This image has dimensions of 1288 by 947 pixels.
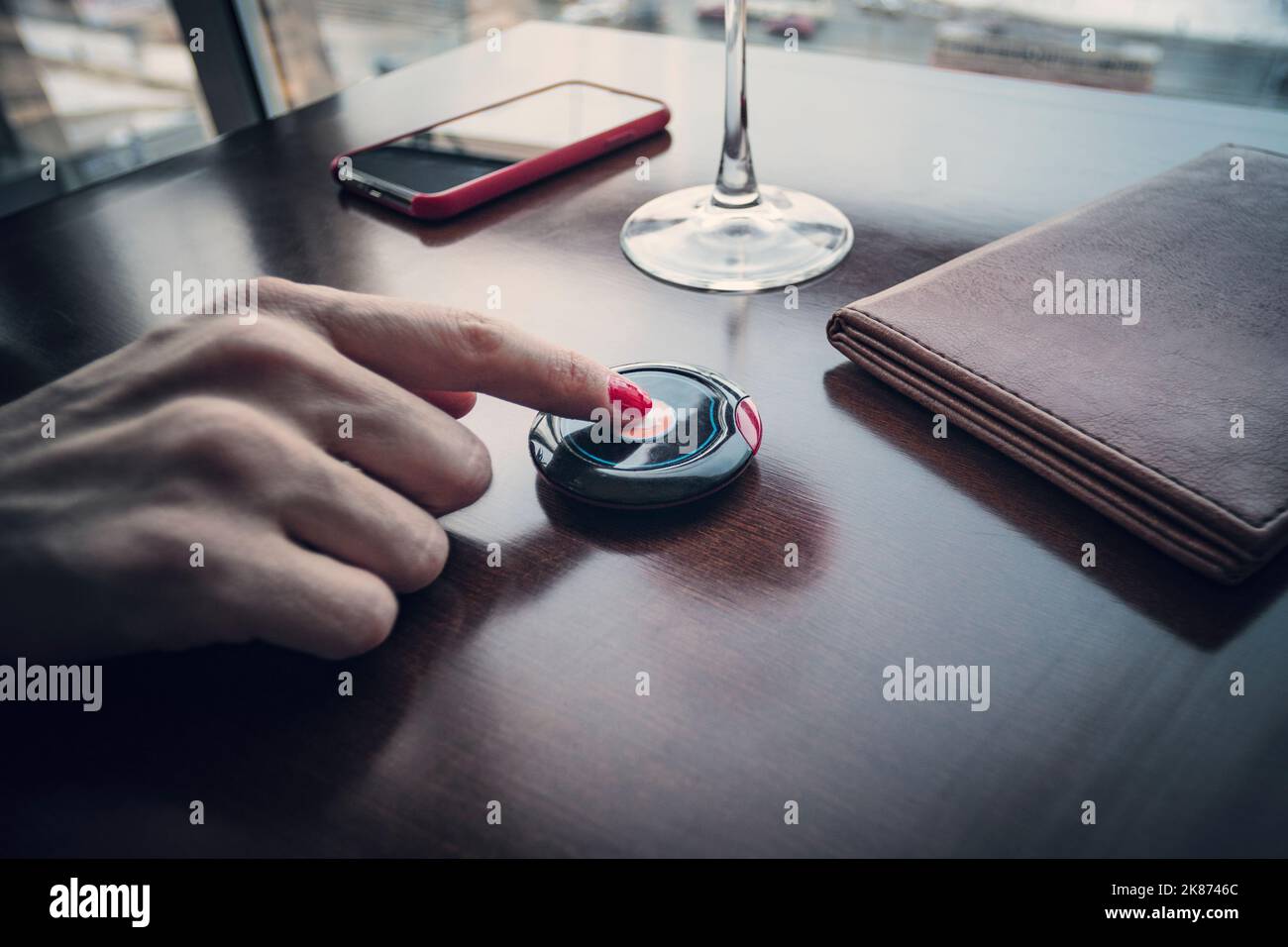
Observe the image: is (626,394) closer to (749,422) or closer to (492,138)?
(749,422)

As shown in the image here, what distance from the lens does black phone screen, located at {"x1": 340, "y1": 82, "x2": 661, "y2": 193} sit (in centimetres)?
76

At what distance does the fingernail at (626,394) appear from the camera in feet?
1.53

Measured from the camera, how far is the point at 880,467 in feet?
1.53

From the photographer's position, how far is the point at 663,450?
0.45m

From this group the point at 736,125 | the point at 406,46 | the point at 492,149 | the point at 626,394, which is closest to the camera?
the point at 626,394

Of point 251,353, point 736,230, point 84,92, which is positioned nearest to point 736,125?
point 736,230

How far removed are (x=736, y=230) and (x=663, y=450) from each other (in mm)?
289

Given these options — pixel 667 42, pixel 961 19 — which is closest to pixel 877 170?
pixel 667 42

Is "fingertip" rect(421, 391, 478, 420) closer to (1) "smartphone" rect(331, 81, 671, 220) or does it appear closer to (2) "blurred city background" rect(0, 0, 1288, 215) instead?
(1) "smartphone" rect(331, 81, 671, 220)

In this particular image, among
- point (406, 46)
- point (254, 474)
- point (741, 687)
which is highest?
point (406, 46)

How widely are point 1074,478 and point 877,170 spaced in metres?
0.45

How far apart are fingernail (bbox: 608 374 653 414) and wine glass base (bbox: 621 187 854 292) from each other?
0.57ft

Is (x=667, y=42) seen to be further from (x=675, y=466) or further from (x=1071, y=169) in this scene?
(x=675, y=466)
